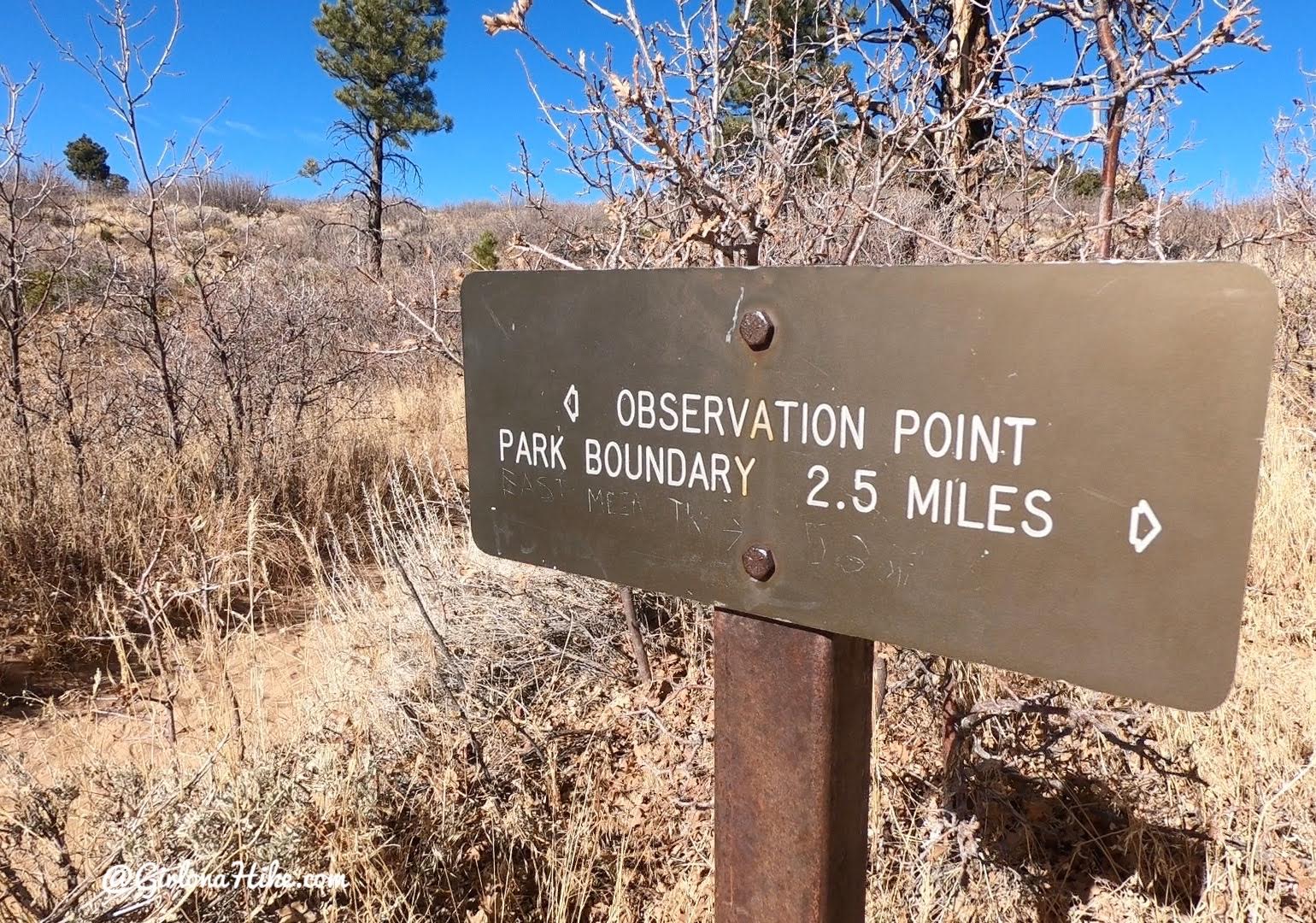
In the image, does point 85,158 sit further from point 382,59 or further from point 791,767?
point 791,767

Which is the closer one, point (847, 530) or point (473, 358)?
point (847, 530)

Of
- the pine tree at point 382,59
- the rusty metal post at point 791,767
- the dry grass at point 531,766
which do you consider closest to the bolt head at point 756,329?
the rusty metal post at point 791,767

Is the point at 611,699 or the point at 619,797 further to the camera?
the point at 611,699

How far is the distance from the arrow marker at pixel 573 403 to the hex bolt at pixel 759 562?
14.0 inches

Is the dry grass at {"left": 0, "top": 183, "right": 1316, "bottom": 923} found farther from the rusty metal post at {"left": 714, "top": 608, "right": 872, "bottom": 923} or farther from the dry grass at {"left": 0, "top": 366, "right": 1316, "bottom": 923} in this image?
the rusty metal post at {"left": 714, "top": 608, "right": 872, "bottom": 923}

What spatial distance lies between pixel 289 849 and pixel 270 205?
3733cm

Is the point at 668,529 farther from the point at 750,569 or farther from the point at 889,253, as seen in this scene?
the point at 889,253

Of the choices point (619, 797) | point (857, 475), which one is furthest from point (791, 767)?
point (619, 797)

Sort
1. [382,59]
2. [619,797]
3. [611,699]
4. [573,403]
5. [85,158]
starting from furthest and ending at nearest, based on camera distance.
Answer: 1. [85,158]
2. [382,59]
3. [611,699]
4. [619,797]
5. [573,403]

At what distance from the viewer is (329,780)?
2.08 metres

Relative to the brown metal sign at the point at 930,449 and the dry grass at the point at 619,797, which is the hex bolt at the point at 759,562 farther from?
the dry grass at the point at 619,797

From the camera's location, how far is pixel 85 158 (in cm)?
3152

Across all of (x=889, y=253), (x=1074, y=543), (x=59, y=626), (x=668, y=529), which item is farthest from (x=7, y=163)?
(x=1074, y=543)

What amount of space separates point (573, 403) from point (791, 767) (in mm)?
627
